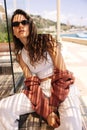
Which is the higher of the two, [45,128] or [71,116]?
[71,116]

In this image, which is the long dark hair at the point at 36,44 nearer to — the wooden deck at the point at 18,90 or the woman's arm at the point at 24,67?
the woman's arm at the point at 24,67

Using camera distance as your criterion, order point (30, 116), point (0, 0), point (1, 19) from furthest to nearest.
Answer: point (1, 19) < point (0, 0) < point (30, 116)

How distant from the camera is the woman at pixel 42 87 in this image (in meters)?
1.43

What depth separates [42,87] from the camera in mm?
1571

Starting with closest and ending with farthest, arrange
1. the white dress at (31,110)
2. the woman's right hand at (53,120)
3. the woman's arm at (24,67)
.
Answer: the white dress at (31,110) → the woman's right hand at (53,120) → the woman's arm at (24,67)

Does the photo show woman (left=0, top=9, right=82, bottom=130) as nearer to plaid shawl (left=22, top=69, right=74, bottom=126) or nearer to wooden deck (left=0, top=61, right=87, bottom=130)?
plaid shawl (left=22, top=69, right=74, bottom=126)

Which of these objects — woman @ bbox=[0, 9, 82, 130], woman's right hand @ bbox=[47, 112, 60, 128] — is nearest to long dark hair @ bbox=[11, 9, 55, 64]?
woman @ bbox=[0, 9, 82, 130]

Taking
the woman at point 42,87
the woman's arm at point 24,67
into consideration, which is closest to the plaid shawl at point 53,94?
the woman at point 42,87

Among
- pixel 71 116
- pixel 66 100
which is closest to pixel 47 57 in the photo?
pixel 66 100

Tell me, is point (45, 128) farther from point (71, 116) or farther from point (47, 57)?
point (47, 57)

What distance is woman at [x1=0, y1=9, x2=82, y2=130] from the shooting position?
1.43 m

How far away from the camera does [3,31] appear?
2148 mm

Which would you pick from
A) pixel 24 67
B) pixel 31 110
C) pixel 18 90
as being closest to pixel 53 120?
pixel 31 110

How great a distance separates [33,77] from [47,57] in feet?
0.58
